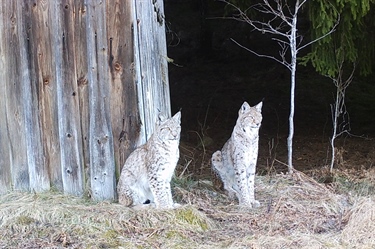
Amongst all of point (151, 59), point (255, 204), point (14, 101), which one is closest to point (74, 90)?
point (14, 101)

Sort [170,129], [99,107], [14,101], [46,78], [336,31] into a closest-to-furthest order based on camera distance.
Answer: [170,129]
[99,107]
[46,78]
[14,101]
[336,31]

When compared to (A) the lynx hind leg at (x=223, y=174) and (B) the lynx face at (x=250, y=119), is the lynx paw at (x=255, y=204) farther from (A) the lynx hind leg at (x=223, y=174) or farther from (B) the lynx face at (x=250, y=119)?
(B) the lynx face at (x=250, y=119)

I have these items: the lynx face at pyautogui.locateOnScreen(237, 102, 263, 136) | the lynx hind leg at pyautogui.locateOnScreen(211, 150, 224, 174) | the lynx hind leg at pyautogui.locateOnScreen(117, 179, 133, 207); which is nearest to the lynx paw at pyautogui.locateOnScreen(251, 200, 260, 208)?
the lynx hind leg at pyautogui.locateOnScreen(211, 150, 224, 174)

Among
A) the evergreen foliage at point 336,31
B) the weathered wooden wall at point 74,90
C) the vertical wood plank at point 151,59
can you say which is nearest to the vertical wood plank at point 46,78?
the weathered wooden wall at point 74,90

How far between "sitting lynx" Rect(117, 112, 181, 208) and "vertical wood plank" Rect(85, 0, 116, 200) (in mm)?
249

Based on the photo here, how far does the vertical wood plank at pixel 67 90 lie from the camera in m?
6.38

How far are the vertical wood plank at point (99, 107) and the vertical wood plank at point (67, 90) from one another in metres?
0.16

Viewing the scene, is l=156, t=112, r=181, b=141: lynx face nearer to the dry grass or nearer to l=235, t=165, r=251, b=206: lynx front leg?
the dry grass

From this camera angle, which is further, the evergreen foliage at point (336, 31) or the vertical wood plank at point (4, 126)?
the evergreen foliage at point (336, 31)

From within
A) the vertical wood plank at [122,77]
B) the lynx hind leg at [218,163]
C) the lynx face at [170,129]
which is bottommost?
the lynx hind leg at [218,163]

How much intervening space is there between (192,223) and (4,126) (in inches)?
87.5

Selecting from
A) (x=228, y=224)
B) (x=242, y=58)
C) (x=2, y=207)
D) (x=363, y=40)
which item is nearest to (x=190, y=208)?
(x=228, y=224)

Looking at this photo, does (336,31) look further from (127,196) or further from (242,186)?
(127,196)

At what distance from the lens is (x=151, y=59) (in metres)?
6.68
